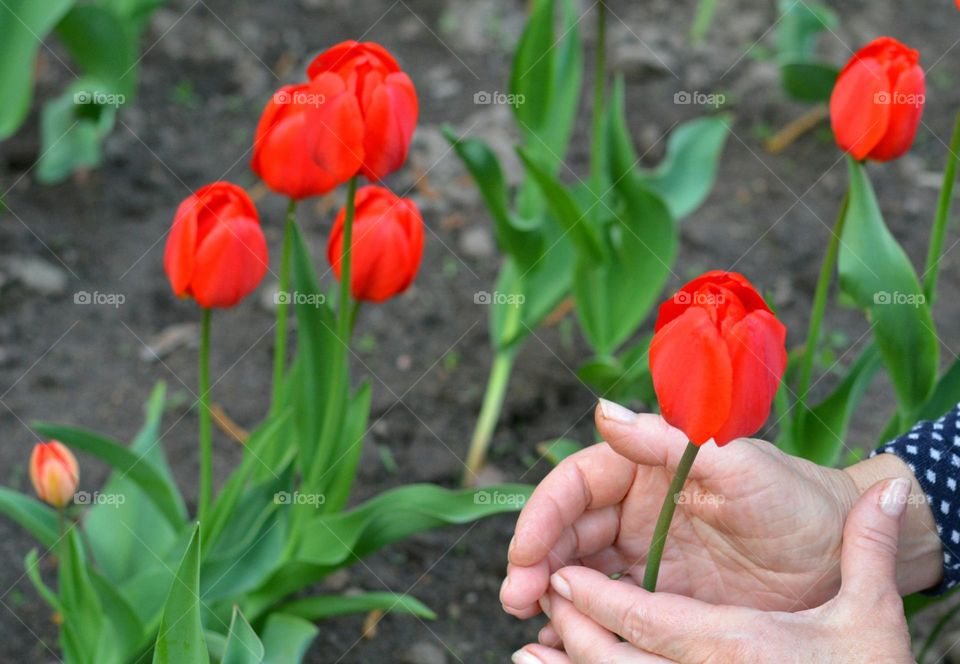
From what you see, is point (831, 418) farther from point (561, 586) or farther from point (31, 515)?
point (31, 515)

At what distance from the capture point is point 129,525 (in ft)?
6.02

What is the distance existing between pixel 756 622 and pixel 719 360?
38 centimetres

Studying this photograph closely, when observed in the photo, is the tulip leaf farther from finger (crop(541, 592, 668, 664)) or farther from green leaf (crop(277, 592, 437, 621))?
green leaf (crop(277, 592, 437, 621))

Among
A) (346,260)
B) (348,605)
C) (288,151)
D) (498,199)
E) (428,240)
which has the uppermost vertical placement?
(288,151)

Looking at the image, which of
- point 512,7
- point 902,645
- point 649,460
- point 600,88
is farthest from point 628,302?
point 512,7

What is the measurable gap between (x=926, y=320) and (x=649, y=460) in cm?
50

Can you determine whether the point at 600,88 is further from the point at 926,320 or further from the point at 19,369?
the point at 19,369

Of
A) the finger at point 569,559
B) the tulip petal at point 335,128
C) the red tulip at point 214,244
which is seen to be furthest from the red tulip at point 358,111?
the finger at point 569,559

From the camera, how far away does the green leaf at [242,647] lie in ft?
4.21

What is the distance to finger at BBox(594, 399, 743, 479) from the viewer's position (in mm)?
1365

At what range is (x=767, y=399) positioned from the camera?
0.98 metres

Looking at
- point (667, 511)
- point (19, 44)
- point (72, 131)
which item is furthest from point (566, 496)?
point (72, 131)

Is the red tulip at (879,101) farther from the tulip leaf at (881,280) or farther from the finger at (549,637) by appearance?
the finger at (549,637)

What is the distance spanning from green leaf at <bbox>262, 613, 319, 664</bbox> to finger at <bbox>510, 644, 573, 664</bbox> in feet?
1.22
